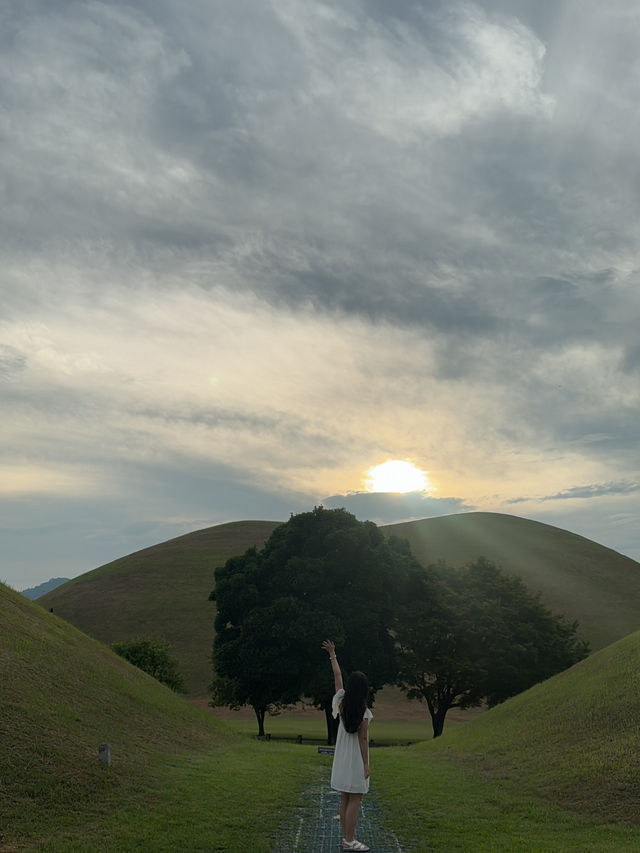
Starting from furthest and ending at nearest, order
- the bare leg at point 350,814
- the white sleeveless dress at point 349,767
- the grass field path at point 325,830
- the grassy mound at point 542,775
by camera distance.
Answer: the grassy mound at point 542,775
the grass field path at point 325,830
the bare leg at point 350,814
the white sleeveless dress at point 349,767

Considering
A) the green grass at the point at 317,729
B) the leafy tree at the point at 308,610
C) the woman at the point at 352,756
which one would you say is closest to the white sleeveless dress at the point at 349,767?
the woman at the point at 352,756

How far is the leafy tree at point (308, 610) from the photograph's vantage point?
5388 centimetres

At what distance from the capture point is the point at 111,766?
21.5m

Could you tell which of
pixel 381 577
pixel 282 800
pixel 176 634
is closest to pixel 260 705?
pixel 381 577

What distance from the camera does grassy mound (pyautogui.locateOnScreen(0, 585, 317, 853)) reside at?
15539mm

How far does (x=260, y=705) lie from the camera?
189ft

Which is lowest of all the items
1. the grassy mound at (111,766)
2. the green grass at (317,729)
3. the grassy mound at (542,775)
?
the green grass at (317,729)

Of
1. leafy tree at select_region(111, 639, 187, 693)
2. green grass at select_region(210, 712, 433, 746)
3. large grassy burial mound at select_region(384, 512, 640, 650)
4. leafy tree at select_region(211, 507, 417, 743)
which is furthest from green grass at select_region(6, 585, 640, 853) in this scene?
large grassy burial mound at select_region(384, 512, 640, 650)

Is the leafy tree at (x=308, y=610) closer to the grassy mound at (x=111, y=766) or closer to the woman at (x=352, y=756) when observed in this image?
the grassy mound at (x=111, y=766)

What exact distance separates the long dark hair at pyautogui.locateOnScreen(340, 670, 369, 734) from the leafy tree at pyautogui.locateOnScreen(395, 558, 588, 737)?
169ft

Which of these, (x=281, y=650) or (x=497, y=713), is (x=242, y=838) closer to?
(x=497, y=713)

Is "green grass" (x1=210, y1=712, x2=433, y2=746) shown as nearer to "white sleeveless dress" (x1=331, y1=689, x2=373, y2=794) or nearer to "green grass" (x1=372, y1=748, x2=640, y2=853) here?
"green grass" (x1=372, y1=748, x2=640, y2=853)

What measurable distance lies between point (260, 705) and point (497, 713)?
2539cm

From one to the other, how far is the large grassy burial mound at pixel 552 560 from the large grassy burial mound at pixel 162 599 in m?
42.4
